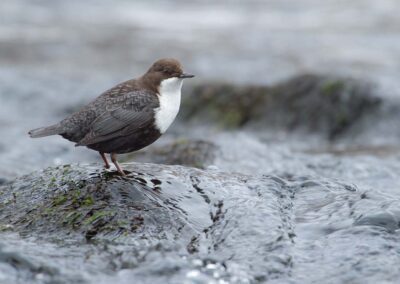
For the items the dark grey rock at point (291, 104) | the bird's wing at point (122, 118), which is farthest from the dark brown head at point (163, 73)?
the dark grey rock at point (291, 104)

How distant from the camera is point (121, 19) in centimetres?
1630

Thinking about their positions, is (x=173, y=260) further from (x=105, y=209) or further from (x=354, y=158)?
(x=354, y=158)

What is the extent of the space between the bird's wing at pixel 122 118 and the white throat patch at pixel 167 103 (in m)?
0.05

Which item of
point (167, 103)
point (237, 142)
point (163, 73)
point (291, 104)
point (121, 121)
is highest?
point (163, 73)

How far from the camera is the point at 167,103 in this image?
507 cm

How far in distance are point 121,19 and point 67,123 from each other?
11624 millimetres

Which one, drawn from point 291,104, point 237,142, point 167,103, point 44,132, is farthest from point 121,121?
point 291,104

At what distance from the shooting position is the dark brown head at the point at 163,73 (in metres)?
5.21

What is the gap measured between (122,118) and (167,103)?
34 centimetres

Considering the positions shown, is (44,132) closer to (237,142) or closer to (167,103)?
(167,103)

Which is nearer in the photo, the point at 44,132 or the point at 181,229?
the point at 181,229

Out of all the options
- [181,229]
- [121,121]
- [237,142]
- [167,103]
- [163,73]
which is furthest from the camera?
[237,142]

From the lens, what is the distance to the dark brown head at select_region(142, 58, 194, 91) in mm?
5212

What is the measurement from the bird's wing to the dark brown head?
206 mm
